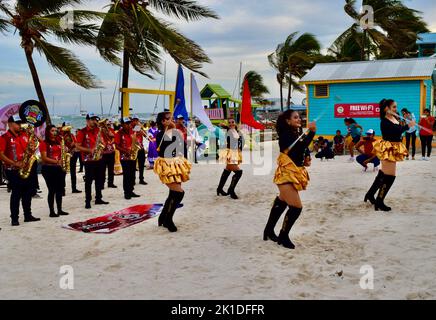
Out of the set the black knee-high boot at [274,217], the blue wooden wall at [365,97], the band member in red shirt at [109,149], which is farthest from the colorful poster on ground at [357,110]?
the black knee-high boot at [274,217]

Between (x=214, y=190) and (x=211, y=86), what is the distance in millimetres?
21368

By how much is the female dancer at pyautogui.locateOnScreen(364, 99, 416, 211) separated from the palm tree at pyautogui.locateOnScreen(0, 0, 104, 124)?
10.2 metres

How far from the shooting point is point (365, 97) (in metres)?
17.9

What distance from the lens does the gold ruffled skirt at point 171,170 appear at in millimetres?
6286

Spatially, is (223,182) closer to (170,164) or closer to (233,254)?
(170,164)

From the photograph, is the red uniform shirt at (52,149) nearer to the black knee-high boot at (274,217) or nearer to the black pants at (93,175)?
the black pants at (93,175)

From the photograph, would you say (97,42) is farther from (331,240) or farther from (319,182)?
(331,240)

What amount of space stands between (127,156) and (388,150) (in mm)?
5343

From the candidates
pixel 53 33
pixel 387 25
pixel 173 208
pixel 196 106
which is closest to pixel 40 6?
pixel 53 33

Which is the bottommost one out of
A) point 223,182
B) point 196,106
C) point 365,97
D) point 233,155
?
point 223,182

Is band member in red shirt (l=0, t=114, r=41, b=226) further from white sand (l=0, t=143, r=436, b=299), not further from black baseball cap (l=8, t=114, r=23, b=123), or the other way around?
white sand (l=0, t=143, r=436, b=299)
